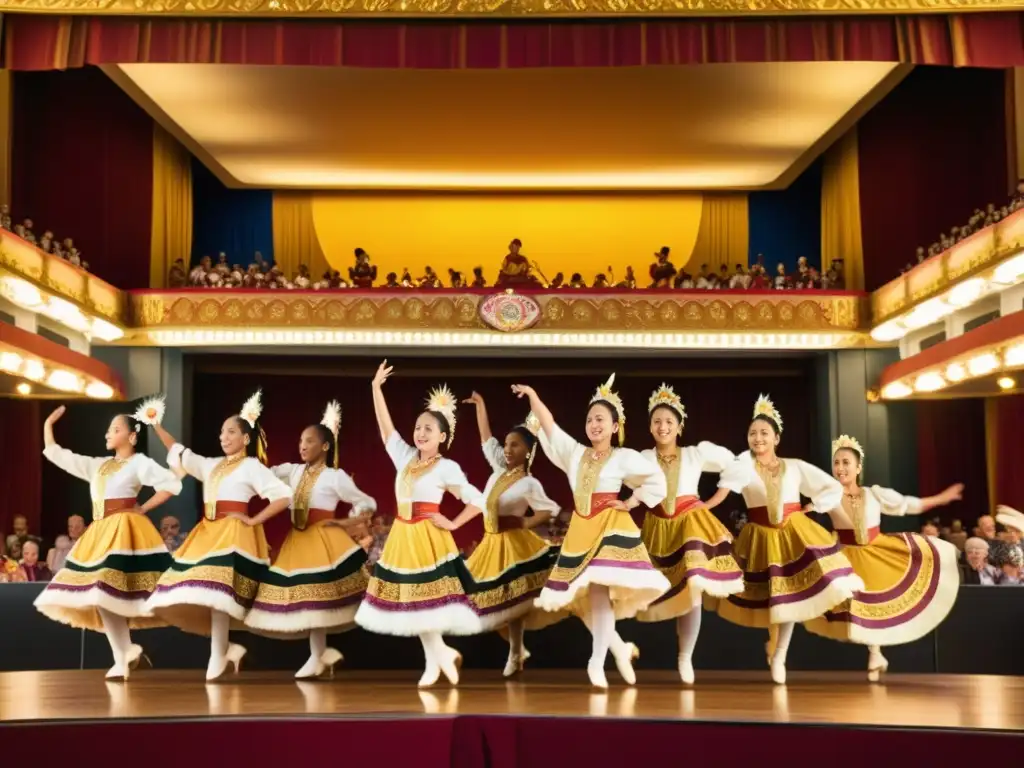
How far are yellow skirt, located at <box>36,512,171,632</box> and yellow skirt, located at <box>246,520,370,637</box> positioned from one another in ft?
2.00

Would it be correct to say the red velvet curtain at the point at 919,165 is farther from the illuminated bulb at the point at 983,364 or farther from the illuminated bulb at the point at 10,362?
the illuminated bulb at the point at 10,362

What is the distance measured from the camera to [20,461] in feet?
44.1

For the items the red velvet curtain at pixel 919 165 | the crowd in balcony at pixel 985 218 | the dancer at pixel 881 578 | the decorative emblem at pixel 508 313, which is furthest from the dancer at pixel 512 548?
the red velvet curtain at pixel 919 165

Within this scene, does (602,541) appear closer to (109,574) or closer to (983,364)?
(109,574)

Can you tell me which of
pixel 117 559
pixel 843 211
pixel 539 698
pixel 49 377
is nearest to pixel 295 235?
pixel 49 377

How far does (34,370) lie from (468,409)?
6.35 metres

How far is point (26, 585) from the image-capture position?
7.48 metres

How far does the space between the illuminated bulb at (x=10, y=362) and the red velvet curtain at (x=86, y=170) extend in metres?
4.23

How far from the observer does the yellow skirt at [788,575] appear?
19.8 feet

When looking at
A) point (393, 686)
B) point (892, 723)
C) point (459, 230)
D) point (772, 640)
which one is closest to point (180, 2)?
point (393, 686)

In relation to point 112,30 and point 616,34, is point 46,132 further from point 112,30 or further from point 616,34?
point 616,34

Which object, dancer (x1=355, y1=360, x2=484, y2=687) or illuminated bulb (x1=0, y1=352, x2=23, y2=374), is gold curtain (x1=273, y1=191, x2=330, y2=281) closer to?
illuminated bulb (x1=0, y1=352, x2=23, y2=374)

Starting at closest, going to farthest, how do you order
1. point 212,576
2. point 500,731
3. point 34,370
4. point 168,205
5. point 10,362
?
1. point 500,731
2. point 212,576
3. point 10,362
4. point 34,370
5. point 168,205

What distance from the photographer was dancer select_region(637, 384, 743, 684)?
6.04 m
